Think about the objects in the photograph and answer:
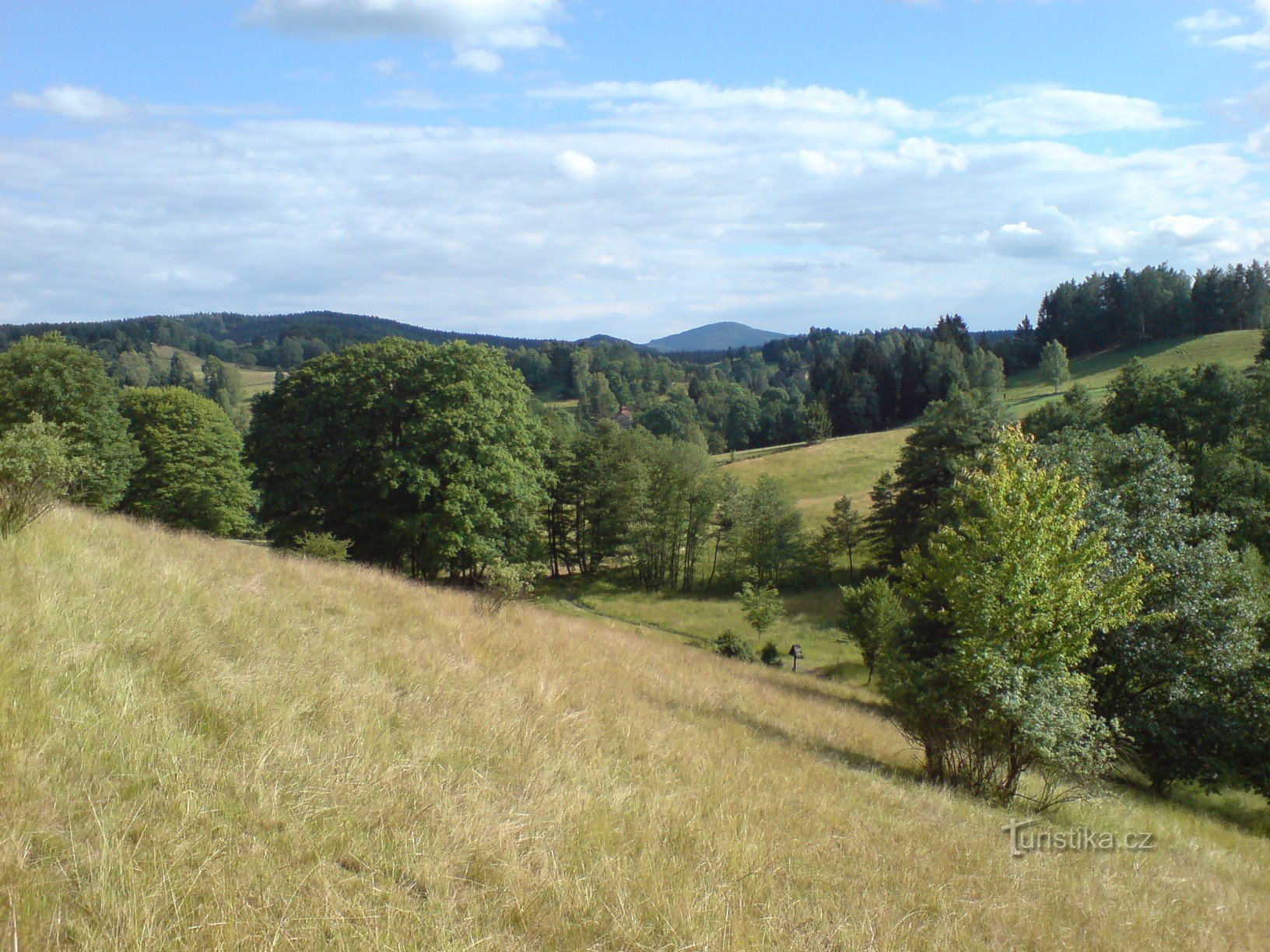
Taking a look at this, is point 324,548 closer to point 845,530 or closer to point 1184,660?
point 1184,660

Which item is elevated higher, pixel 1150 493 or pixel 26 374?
pixel 26 374

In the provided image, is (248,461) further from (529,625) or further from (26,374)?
(529,625)

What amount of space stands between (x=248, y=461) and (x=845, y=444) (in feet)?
187

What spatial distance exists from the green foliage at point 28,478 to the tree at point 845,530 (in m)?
41.7

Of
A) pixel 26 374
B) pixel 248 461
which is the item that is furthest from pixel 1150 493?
pixel 26 374

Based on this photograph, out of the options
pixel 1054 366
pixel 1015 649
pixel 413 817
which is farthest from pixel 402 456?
pixel 1054 366

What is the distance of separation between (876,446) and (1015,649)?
206ft

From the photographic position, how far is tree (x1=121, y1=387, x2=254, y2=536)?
3769cm

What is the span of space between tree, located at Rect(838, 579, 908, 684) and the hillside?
23028 mm

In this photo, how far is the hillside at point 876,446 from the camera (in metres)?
60.7

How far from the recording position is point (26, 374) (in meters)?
31.5

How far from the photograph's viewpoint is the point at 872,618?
91.1ft

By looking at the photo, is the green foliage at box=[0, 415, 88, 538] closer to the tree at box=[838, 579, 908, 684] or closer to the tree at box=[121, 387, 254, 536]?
the tree at box=[838, 579, 908, 684]

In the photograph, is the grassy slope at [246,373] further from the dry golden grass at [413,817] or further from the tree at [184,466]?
the dry golden grass at [413,817]
